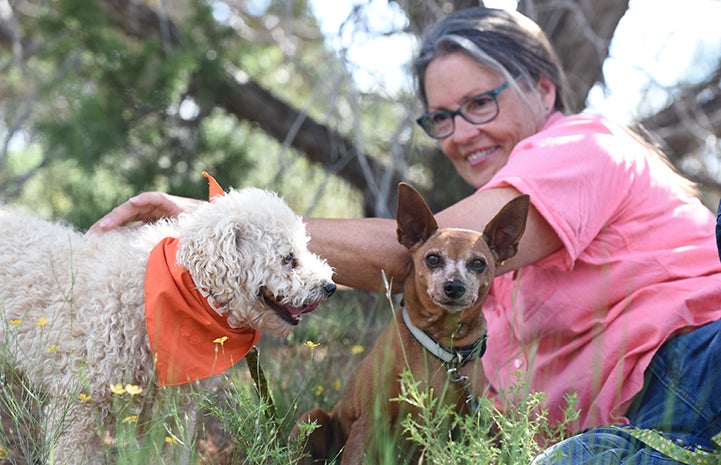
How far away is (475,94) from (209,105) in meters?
2.58

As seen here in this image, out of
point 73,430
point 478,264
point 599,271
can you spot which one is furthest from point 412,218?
point 73,430

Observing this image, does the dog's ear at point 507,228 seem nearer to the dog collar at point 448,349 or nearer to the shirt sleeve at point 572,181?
the shirt sleeve at point 572,181

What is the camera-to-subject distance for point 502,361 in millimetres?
3209

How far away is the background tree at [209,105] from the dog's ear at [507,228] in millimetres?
1901

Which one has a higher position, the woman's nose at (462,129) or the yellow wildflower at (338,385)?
the woman's nose at (462,129)

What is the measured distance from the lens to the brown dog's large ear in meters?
2.67

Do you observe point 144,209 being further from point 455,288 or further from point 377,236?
point 455,288

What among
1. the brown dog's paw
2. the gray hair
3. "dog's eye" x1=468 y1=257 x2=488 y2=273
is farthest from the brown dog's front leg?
the gray hair

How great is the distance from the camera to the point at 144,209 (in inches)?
115

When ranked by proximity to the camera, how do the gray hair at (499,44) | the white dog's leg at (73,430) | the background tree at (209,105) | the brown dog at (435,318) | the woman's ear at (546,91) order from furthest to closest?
the background tree at (209,105) < the woman's ear at (546,91) < the gray hair at (499,44) < the brown dog at (435,318) < the white dog's leg at (73,430)

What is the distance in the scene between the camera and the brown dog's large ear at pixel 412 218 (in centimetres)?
267

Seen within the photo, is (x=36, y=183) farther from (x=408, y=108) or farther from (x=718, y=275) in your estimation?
(x=718, y=275)

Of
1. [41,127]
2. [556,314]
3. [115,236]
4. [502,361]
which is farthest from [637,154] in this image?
[41,127]

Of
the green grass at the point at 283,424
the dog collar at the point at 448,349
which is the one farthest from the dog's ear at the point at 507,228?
the green grass at the point at 283,424
